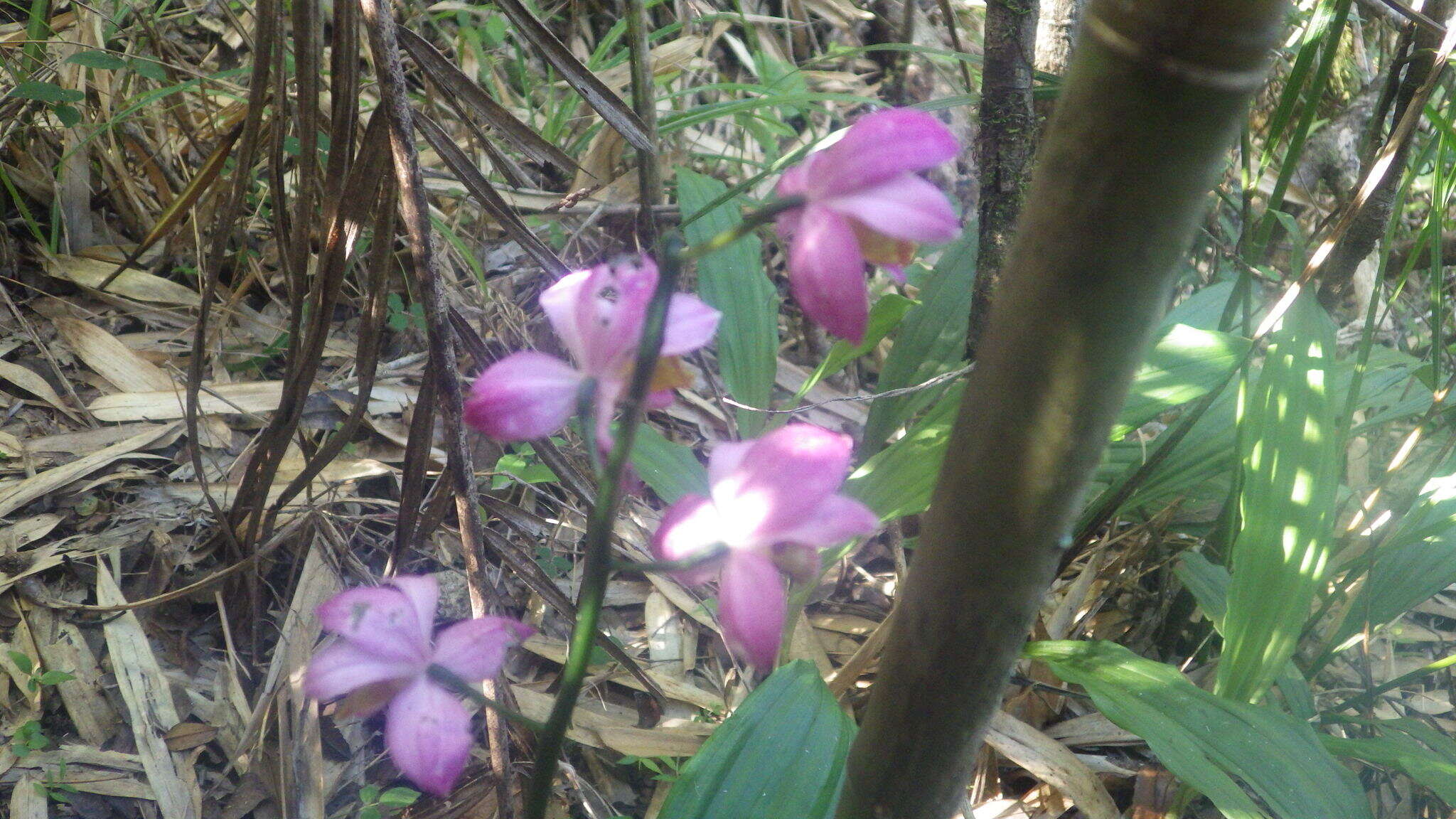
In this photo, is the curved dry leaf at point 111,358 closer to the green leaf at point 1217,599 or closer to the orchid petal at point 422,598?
the orchid petal at point 422,598

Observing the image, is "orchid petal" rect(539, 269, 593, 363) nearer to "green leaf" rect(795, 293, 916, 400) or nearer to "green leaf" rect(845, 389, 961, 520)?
"green leaf" rect(845, 389, 961, 520)

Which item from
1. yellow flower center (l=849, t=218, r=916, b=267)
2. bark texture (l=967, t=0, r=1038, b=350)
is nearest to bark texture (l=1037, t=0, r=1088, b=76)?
bark texture (l=967, t=0, r=1038, b=350)

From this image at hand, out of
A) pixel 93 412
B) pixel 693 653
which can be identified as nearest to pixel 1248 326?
pixel 693 653

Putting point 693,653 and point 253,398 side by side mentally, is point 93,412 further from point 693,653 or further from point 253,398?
point 693,653

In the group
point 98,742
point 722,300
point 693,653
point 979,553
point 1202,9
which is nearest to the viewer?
point 1202,9

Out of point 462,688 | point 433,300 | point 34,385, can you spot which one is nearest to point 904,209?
point 462,688

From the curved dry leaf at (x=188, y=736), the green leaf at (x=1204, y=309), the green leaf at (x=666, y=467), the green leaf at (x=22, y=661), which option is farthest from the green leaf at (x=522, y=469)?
the green leaf at (x=1204, y=309)

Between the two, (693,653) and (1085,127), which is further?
(693,653)
